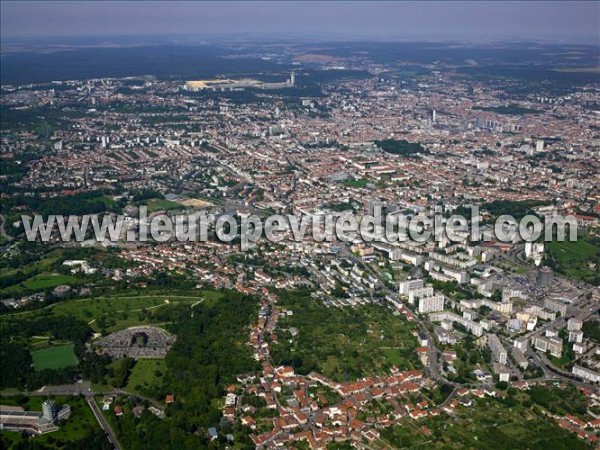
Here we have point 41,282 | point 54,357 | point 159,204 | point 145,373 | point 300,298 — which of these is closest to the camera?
point 145,373

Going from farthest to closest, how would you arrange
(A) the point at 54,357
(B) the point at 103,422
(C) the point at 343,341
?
(C) the point at 343,341
(A) the point at 54,357
(B) the point at 103,422

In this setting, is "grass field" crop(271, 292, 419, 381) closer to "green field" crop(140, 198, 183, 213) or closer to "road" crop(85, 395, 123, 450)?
"road" crop(85, 395, 123, 450)

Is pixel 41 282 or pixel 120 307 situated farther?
pixel 41 282

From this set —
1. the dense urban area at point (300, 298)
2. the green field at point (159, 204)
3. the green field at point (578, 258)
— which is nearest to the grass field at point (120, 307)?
the dense urban area at point (300, 298)

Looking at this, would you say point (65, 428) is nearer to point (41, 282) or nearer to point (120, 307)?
point (120, 307)

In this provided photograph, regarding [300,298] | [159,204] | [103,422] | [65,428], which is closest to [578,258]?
[300,298]
